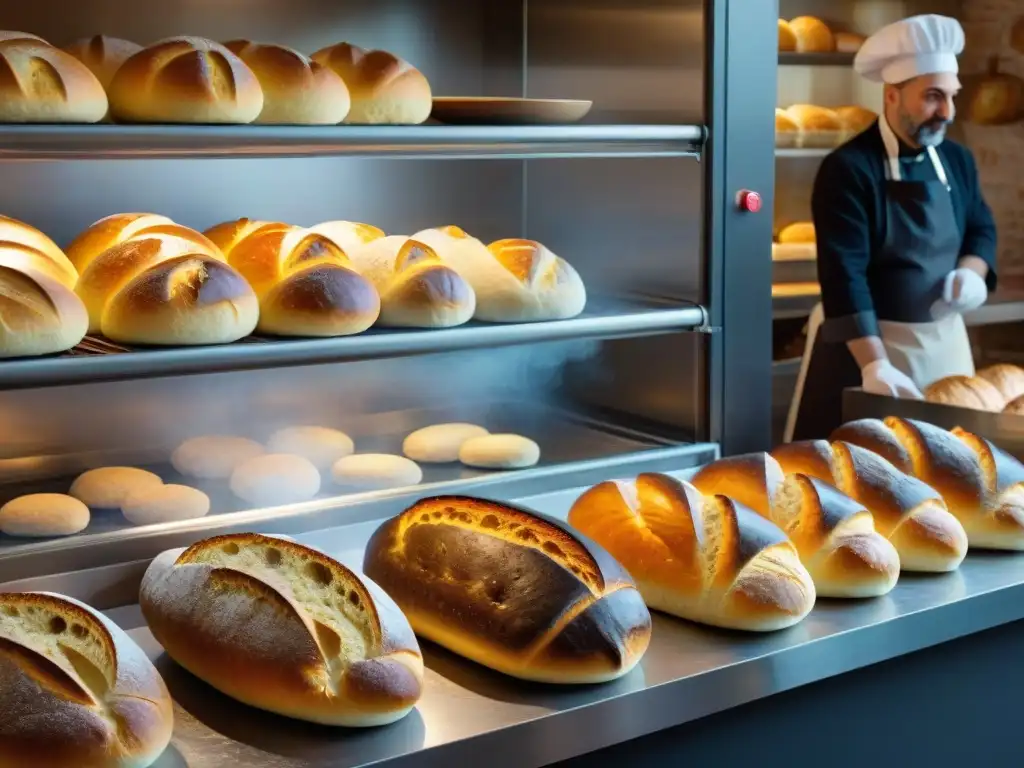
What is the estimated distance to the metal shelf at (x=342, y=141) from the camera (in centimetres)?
160

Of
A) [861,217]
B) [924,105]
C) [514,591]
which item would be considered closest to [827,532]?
[514,591]

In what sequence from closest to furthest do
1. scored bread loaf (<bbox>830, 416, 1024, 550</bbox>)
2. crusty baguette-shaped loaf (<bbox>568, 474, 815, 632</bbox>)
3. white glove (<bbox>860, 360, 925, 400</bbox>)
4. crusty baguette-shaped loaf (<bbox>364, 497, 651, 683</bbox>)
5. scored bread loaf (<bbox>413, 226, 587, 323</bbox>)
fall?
1. crusty baguette-shaped loaf (<bbox>364, 497, 651, 683</bbox>)
2. crusty baguette-shaped loaf (<bbox>568, 474, 815, 632</bbox>)
3. scored bread loaf (<bbox>830, 416, 1024, 550</bbox>)
4. scored bread loaf (<bbox>413, 226, 587, 323</bbox>)
5. white glove (<bbox>860, 360, 925, 400</bbox>)

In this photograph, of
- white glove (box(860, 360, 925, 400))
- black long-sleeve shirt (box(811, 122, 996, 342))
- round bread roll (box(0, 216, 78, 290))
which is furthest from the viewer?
black long-sleeve shirt (box(811, 122, 996, 342))

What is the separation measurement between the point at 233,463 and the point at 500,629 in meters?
0.82

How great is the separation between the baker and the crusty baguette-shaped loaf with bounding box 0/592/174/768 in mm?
2302

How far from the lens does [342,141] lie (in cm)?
179

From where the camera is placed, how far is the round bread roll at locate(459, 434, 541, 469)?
217 centimetres

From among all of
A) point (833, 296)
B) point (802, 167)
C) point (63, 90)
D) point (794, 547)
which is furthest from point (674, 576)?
point (802, 167)

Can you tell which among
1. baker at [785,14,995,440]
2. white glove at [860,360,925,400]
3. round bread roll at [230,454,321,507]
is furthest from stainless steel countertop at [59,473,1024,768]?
baker at [785,14,995,440]

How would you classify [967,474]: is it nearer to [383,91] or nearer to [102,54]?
[383,91]

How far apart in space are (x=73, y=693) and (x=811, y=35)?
393cm

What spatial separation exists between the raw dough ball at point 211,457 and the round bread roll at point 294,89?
56cm

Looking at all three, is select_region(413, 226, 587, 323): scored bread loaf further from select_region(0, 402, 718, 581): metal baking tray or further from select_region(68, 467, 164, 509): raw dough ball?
select_region(68, 467, 164, 509): raw dough ball

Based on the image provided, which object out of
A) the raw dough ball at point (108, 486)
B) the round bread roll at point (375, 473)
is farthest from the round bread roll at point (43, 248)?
the round bread roll at point (375, 473)
